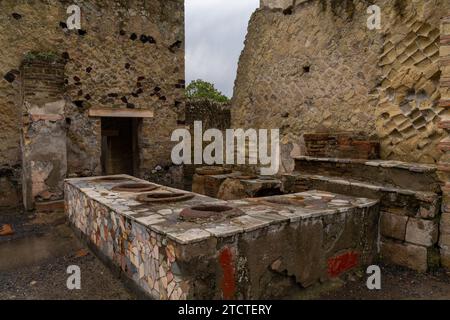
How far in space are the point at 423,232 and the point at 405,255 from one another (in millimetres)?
312

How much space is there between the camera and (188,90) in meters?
26.8

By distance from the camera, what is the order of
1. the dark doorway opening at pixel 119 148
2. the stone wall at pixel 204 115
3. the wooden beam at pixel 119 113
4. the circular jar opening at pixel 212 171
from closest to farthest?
the circular jar opening at pixel 212 171
the wooden beam at pixel 119 113
the stone wall at pixel 204 115
the dark doorway opening at pixel 119 148

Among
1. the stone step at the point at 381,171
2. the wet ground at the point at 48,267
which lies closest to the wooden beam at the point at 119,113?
the wet ground at the point at 48,267

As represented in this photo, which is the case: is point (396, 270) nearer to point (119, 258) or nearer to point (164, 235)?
point (164, 235)

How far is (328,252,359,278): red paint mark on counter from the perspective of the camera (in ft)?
10.5

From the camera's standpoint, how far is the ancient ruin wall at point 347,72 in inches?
152

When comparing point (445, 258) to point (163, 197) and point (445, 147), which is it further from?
point (163, 197)

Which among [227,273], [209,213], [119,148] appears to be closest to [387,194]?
[209,213]

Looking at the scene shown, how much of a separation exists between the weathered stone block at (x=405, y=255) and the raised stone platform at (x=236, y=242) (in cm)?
16

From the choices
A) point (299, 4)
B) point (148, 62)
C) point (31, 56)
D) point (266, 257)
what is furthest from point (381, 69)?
point (31, 56)

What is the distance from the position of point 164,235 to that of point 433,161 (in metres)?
3.01

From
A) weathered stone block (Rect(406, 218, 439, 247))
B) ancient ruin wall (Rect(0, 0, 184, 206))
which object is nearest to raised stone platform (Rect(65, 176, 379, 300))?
weathered stone block (Rect(406, 218, 439, 247))

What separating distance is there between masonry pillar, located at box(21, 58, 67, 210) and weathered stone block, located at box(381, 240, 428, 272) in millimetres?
5399

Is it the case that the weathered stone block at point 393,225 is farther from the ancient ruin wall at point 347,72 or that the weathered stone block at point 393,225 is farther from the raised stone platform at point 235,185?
the raised stone platform at point 235,185
